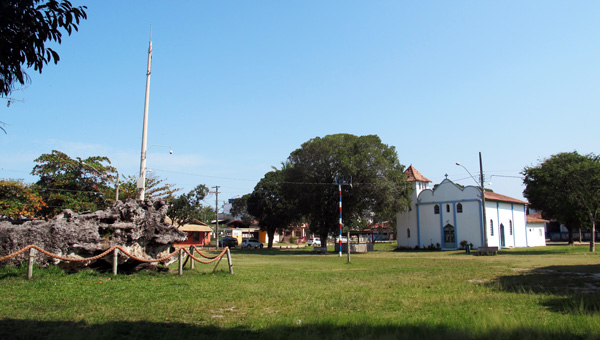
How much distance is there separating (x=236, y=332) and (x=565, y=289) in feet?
31.2

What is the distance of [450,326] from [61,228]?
11944 mm

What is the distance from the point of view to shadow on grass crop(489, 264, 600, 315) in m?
8.61

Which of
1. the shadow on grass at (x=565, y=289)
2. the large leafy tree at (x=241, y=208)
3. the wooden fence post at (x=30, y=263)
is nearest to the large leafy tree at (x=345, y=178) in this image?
the shadow on grass at (x=565, y=289)

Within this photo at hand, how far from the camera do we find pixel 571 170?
1447 inches

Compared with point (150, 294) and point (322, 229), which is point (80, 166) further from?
point (150, 294)

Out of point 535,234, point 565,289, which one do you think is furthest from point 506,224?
point 565,289

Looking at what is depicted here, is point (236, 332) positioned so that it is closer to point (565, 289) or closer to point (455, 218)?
point (565, 289)

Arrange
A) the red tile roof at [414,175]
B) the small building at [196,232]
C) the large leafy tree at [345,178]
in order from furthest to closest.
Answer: the small building at [196,232]
the red tile roof at [414,175]
the large leafy tree at [345,178]

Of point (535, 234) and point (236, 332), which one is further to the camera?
point (535, 234)

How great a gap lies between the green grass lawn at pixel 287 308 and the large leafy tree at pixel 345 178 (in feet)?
97.8

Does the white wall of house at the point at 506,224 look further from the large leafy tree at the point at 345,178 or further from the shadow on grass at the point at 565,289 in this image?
the shadow on grass at the point at 565,289

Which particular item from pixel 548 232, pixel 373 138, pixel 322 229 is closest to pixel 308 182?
pixel 322 229

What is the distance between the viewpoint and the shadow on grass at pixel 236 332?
625cm

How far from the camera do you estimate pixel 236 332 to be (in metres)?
6.69
